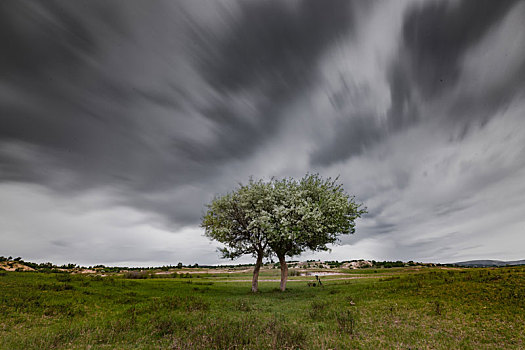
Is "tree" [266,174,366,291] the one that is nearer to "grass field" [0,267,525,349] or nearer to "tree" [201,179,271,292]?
"tree" [201,179,271,292]

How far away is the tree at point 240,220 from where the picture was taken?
3444 centimetres

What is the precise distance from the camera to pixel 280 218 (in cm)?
3250

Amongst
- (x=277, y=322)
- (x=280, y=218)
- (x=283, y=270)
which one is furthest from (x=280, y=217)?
(x=277, y=322)

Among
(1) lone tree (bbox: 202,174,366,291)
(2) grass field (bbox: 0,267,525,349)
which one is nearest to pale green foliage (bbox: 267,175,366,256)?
(1) lone tree (bbox: 202,174,366,291)

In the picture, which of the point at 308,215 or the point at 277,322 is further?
the point at 308,215

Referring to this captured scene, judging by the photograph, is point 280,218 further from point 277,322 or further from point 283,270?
point 277,322

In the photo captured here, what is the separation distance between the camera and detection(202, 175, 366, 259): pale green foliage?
3206cm

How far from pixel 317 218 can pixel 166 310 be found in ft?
64.5

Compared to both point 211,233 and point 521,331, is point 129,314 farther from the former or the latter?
point 521,331

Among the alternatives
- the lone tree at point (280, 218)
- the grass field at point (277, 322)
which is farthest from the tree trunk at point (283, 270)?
the grass field at point (277, 322)

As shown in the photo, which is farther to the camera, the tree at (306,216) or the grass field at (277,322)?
the tree at (306,216)

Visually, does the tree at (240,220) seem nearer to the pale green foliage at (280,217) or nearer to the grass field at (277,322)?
the pale green foliage at (280,217)

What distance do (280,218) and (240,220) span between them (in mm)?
6406

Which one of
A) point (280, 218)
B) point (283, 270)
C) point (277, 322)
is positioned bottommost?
point (277, 322)
